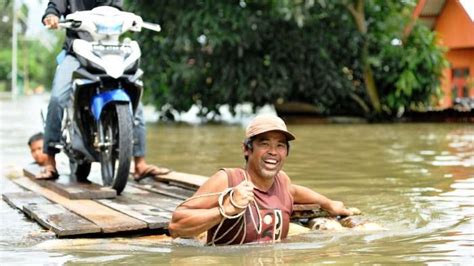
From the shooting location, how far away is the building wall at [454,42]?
74.0ft

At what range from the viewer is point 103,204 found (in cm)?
596

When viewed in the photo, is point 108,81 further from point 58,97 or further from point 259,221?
point 259,221

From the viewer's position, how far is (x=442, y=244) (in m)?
4.52

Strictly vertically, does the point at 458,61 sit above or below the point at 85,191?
above

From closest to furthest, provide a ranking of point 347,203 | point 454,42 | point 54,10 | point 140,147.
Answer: point 347,203 → point 54,10 → point 140,147 → point 454,42

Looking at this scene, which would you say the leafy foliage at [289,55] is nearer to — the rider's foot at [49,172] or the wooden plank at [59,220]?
the rider's foot at [49,172]

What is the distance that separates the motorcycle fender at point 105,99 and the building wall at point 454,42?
1657 centimetres

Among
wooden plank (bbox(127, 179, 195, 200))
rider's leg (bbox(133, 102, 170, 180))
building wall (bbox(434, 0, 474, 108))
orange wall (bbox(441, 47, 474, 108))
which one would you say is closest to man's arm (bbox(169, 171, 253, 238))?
wooden plank (bbox(127, 179, 195, 200))

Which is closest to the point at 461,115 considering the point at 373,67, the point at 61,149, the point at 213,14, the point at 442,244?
the point at 373,67

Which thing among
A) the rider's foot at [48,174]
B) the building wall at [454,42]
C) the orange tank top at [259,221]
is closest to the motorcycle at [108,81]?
the rider's foot at [48,174]

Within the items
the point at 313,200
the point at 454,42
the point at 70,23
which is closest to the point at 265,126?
the point at 313,200

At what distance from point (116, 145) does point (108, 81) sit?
1.58 feet

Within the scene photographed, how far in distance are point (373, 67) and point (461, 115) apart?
7.86 ft

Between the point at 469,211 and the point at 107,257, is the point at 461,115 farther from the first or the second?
the point at 107,257
